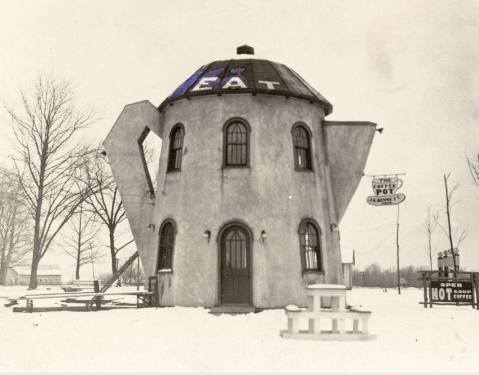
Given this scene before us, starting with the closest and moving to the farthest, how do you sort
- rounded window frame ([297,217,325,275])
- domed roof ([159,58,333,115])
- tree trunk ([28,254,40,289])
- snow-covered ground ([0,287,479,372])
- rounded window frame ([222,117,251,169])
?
snow-covered ground ([0,287,479,372]) → rounded window frame ([297,217,325,275]) → rounded window frame ([222,117,251,169]) → domed roof ([159,58,333,115]) → tree trunk ([28,254,40,289])

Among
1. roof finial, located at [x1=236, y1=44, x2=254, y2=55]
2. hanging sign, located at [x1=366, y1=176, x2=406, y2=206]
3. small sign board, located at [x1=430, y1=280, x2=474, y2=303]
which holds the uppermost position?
roof finial, located at [x1=236, y1=44, x2=254, y2=55]

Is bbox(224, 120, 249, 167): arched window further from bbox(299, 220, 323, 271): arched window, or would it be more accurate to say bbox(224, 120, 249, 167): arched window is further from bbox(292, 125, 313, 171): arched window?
bbox(299, 220, 323, 271): arched window

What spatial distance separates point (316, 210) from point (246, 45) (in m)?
7.47

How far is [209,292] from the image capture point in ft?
65.6

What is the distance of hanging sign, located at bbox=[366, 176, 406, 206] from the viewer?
2227 centimetres

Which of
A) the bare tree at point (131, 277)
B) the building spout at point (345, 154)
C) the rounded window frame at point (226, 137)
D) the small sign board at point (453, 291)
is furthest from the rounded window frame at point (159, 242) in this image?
the bare tree at point (131, 277)

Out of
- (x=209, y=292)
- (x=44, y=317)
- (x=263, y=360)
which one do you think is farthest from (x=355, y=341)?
(x=44, y=317)

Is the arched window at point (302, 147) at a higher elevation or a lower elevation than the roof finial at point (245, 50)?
lower

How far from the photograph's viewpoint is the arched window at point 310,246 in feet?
67.9

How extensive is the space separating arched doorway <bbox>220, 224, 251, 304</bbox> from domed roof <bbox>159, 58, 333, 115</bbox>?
4.87 metres

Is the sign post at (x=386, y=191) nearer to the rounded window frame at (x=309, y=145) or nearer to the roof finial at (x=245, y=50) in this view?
the rounded window frame at (x=309, y=145)

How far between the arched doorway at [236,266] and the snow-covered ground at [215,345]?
1.77 metres

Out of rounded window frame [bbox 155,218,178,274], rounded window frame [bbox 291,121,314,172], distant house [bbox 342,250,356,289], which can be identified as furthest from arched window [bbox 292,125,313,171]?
distant house [bbox 342,250,356,289]

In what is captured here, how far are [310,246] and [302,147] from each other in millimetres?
3593
